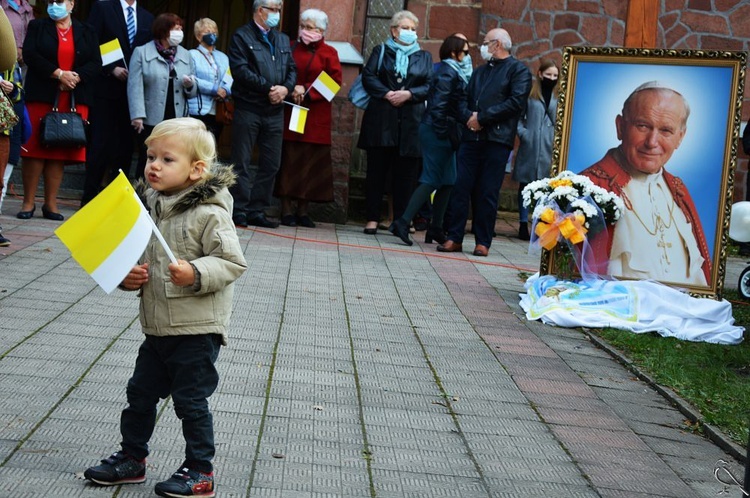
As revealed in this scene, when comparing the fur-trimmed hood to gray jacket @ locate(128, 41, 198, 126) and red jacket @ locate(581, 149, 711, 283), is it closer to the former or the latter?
red jacket @ locate(581, 149, 711, 283)

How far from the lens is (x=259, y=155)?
12969mm

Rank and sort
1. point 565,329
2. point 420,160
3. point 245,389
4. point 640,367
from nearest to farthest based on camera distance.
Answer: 1. point 245,389
2. point 640,367
3. point 565,329
4. point 420,160

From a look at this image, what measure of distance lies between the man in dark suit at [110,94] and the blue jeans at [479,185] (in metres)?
3.63

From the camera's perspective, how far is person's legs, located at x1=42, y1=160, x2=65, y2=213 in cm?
1155

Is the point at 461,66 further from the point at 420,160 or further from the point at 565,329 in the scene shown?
the point at 565,329

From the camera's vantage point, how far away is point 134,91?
12.5m

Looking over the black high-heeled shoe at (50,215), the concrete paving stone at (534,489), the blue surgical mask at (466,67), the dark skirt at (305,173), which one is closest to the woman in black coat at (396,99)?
the blue surgical mask at (466,67)

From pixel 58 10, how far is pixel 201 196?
792cm

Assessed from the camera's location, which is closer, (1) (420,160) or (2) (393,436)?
(2) (393,436)

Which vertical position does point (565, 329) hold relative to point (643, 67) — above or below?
below

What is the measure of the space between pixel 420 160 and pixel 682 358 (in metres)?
6.77

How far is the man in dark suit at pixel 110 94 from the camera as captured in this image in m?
12.8

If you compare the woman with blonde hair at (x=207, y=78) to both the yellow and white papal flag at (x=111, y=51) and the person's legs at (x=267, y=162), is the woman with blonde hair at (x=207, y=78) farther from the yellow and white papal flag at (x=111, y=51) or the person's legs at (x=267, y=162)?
the yellow and white papal flag at (x=111, y=51)

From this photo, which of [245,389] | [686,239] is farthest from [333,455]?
[686,239]
